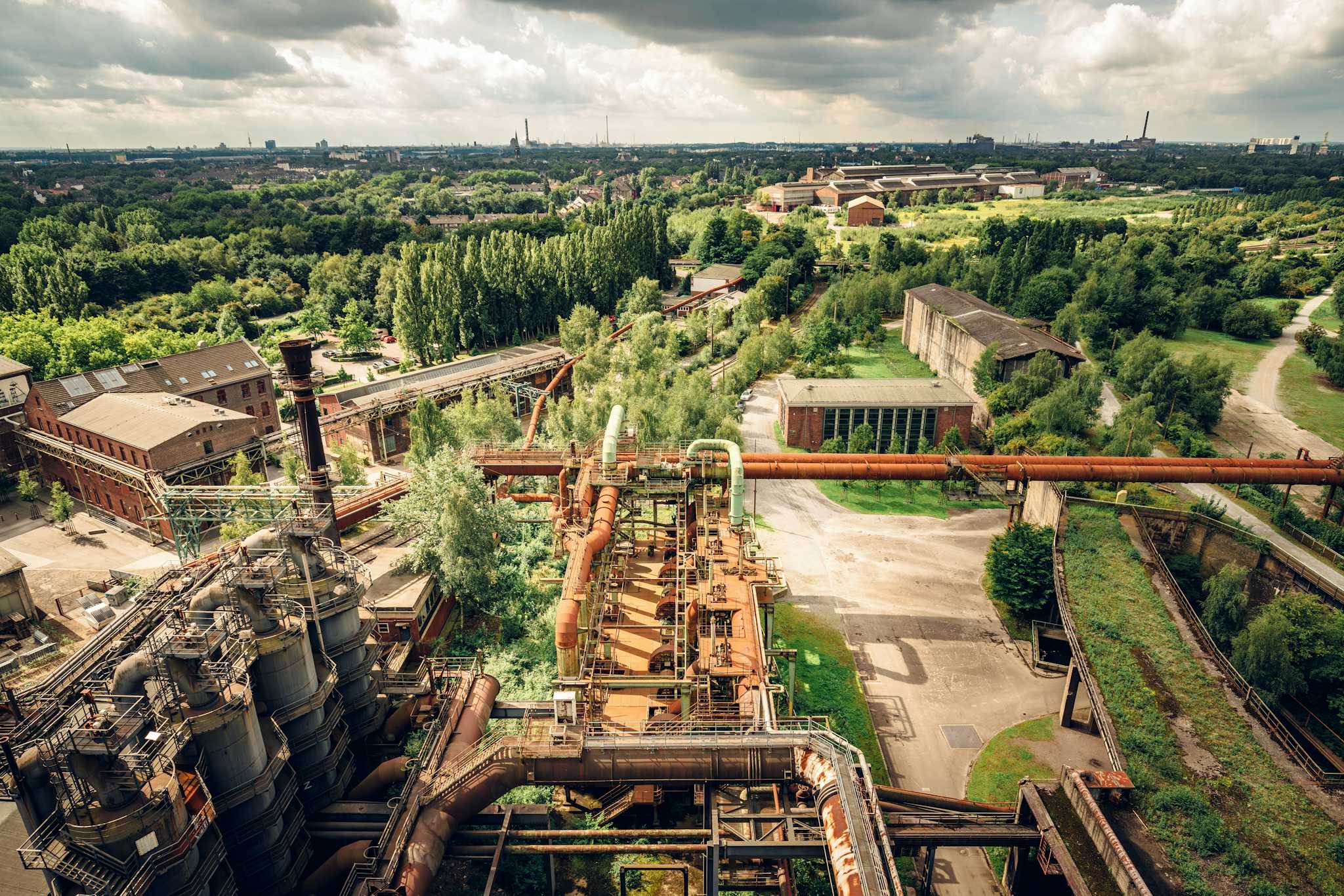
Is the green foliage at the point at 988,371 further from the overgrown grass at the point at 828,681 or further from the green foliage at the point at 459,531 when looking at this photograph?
the green foliage at the point at 459,531

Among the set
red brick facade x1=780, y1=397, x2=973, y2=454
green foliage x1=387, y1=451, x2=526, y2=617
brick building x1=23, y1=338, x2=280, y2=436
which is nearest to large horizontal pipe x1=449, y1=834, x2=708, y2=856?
green foliage x1=387, y1=451, x2=526, y2=617

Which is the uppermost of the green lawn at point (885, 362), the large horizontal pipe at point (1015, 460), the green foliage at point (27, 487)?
the large horizontal pipe at point (1015, 460)

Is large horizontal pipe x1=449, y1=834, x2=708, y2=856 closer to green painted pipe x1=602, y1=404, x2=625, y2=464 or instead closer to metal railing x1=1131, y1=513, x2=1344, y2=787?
green painted pipe x1=602, y1=404, x2=625, y2=464

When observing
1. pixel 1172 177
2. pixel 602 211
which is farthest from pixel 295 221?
pixel 1172 177

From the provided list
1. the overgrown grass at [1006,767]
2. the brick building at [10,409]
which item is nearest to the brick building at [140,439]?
the brick building at [10,409]

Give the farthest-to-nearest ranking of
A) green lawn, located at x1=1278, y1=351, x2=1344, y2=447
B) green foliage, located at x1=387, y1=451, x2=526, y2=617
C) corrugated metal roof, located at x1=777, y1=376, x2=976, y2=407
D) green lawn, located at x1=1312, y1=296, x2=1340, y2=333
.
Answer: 1. green lawn, located at x1=1312, y1=296, x2=1340, y2=333
2. green lawn, located at x1=1278, y1=351, x2=1344, y2=447
3. corrugated metal roof, located at x1=777, y1=376, x2=976, y2=407
4. green foliage, located at x1=387, y1=451, x2=526, y2=617

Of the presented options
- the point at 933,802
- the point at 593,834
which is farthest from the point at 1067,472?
the point at 593,834

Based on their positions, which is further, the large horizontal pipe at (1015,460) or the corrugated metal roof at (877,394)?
the corrugated metal roof at (877,394)
